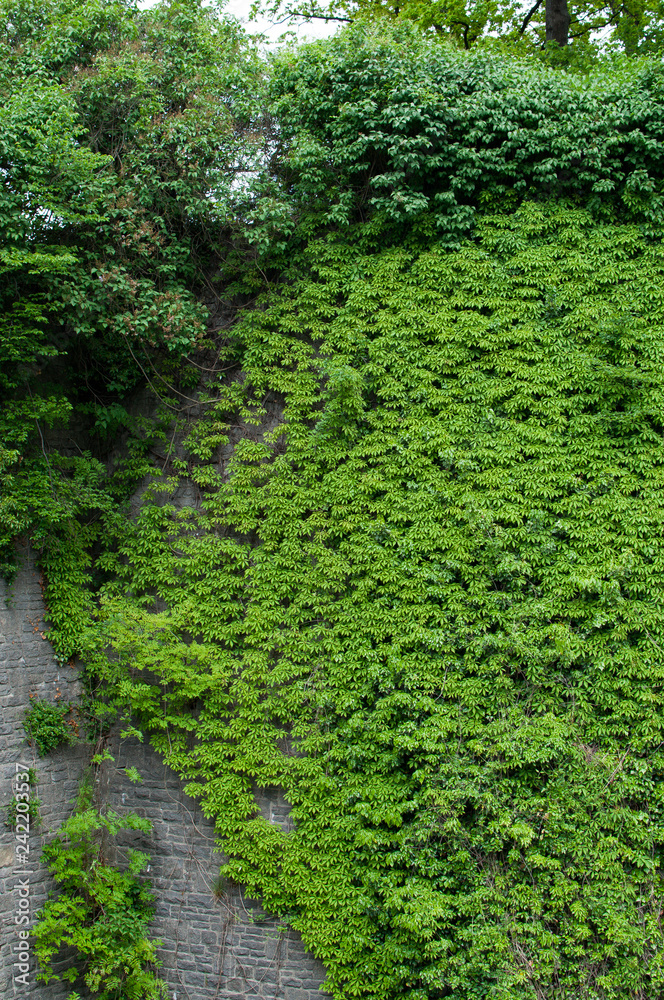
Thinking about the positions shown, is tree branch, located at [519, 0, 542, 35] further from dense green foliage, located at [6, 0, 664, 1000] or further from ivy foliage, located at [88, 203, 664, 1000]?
ivy foliage, located at [88, 203, 664, 1000]

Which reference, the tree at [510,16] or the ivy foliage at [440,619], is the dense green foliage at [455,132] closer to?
the ivy foliage at [440,619]

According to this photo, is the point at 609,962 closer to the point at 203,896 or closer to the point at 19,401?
the point at 203,896

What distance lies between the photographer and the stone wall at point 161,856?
5.64 meters

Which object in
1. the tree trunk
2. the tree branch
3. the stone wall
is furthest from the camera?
the tree branch

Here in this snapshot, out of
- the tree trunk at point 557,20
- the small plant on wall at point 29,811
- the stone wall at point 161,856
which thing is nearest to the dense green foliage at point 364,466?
the stone wall at point 161,856

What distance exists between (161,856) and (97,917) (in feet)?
2.48

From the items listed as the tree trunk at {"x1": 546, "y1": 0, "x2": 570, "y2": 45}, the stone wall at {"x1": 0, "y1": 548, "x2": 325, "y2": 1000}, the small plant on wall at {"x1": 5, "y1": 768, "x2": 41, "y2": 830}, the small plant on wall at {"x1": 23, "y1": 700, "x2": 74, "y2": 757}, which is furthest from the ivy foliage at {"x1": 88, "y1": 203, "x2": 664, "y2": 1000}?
the tree trunk at {"x1": 546, "y1": 0, "x2": 570, "y2": 45}

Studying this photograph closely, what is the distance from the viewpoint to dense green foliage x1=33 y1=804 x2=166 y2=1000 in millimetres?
5688

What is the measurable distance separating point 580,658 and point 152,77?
743 centimetres

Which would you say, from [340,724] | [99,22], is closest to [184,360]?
[99,22]

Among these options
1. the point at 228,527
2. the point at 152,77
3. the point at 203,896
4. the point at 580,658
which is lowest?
the point at 203,896

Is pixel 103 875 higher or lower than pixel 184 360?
lower

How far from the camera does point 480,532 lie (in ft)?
18.6

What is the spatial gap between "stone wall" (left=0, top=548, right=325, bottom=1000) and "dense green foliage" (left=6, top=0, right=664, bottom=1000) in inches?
9.5
